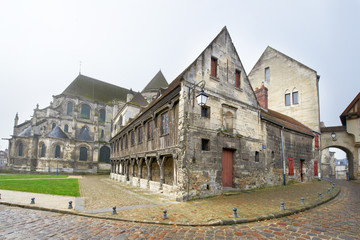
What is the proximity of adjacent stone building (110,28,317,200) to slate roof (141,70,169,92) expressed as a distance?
26412 mm

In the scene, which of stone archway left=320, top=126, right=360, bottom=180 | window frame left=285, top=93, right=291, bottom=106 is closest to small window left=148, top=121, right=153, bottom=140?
window frame left=285, top=93, right=291, bottom=106

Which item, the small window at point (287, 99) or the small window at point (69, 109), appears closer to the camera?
the small window at point (287, 99)

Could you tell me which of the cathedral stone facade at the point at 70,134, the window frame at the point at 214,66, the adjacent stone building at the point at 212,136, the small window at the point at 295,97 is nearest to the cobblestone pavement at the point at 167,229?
the adjacent stone building at the point at 212,136

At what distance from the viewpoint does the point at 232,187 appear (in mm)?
11398

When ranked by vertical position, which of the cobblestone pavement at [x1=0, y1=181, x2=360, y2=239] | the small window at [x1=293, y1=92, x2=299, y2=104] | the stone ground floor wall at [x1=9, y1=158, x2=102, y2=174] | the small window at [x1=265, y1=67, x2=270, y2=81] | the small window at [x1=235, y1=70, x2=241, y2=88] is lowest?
the stone ground floor wall at [x1=9, y1=158, x2=102, y2=174]

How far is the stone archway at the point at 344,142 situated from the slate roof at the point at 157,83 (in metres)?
28.6

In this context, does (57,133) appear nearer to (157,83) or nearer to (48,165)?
(48,165)

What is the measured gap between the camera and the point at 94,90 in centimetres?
4481

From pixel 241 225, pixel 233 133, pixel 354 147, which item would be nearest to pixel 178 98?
pixel 233 133

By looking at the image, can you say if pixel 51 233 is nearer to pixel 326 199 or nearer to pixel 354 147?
pixel 326 199

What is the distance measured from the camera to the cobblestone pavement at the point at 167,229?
4.54 meters

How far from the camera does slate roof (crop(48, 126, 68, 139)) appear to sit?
113 ft

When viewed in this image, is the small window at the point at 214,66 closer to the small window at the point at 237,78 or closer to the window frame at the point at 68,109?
the small window at the point at 237,78

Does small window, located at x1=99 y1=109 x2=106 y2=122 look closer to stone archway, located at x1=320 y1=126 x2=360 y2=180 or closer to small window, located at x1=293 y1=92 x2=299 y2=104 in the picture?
small window, located at x1=293 y1=92 x2=299 y2=104
